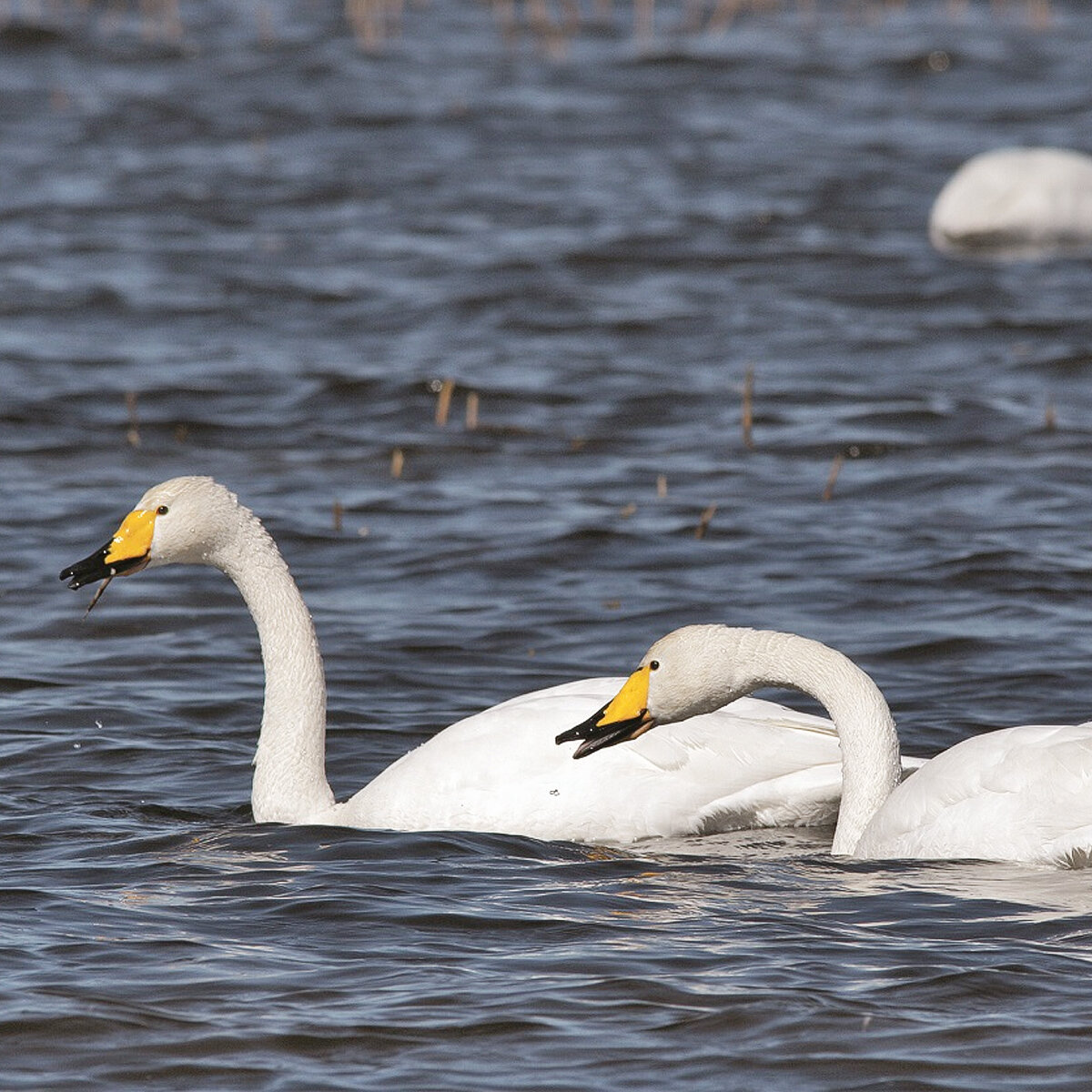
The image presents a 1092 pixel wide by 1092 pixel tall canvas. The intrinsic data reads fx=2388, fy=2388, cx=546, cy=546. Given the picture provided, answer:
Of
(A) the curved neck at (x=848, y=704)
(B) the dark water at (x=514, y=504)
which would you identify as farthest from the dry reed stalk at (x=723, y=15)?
(A) the curved neck at (x=848, y=704)

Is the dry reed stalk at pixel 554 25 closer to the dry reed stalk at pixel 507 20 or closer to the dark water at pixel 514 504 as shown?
the dry reed stalk at pixel 507 20

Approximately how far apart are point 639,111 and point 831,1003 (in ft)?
62.6

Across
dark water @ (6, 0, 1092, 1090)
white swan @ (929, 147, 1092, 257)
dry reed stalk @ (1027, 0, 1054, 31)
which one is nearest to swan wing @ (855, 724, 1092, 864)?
dark water @ (6, 0, 1092, 1090)

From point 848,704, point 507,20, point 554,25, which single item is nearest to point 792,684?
point 848,704

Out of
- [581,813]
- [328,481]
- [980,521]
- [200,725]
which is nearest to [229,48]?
[328,481]

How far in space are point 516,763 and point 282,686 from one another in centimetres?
90

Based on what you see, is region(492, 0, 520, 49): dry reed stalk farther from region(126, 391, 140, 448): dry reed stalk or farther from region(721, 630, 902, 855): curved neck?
region(721, 630, 902, 855): curved neck

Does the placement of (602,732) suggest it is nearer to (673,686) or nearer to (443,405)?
(673,686)

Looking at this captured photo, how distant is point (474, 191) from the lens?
2053 centimetres

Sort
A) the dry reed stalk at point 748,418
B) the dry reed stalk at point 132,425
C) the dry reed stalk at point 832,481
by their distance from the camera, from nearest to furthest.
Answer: the dry reed stalk at point 832,481
the dry reed stalk at point 748,418
the dry reed stalk at point 132,425

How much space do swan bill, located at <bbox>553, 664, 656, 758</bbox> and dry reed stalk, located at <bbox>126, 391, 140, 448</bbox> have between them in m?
6.71

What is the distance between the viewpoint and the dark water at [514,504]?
5.70 meters

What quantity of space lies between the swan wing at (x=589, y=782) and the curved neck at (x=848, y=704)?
0.40 meters

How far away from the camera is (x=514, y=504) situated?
467 inches
